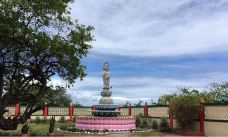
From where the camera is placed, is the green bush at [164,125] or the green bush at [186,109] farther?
the green bush at [164,125]

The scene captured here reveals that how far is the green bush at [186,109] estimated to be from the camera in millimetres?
24656

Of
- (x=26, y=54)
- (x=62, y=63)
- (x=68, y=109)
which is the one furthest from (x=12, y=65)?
(x=68, y=109)

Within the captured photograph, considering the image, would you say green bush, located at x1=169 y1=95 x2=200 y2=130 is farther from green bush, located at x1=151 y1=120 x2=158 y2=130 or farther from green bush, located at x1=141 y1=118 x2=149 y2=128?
green bush, located at x1=141 y1=118 x2=149 y2=128

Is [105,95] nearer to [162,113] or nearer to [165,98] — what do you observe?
[162,113]

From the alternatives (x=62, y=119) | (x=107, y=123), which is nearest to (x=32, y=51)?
(x=107, y=123)

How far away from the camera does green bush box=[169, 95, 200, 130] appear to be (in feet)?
80.9

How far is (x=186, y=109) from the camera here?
24812mm

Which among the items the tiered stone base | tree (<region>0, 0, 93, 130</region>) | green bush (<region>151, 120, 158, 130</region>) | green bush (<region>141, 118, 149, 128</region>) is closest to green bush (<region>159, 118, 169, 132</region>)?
green bush (<region>151, 120, 158, 130</region>)

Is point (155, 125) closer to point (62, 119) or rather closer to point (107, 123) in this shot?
point (107, 123)

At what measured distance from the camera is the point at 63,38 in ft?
64.2

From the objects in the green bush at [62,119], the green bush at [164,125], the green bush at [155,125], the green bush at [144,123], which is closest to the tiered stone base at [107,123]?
the green bush at [155,125]

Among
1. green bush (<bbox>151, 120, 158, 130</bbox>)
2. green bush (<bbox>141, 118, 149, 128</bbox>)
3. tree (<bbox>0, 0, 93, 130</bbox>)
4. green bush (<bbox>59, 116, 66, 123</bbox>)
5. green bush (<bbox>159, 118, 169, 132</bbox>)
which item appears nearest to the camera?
tree (<bbox>0, 0, 93, 130</bbox>)

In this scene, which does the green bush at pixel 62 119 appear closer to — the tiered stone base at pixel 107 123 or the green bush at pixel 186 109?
the tiered stone base at pixel 107 123

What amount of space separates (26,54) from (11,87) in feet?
6.94
